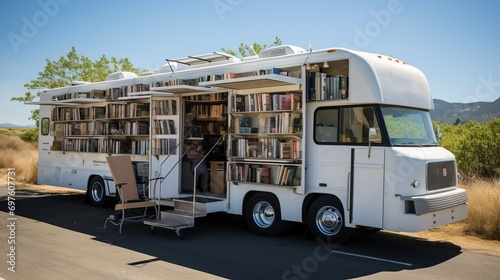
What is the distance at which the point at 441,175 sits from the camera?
8477mm

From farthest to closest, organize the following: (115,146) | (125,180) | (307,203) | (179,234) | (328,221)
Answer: (115,146) < (125,180) < (179,234) < (307,203) < (328,221)

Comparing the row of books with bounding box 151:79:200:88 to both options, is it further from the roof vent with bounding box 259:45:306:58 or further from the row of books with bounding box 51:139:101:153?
the row of books with bounding box 51:139:101:153

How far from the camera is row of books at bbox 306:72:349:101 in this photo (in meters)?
8.52

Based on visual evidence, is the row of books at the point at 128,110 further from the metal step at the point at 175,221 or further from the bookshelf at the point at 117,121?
the metal step at the point at 175,221

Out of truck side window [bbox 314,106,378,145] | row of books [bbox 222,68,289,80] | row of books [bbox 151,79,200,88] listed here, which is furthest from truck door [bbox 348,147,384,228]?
row of books [bbox 151,79,200,88]

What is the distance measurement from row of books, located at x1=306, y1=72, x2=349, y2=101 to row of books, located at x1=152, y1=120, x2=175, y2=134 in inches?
143

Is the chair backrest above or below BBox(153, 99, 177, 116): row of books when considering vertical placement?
below

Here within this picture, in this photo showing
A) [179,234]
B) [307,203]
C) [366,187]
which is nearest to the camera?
[366,187]

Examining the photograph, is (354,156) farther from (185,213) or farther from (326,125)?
(185,213)

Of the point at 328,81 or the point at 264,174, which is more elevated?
the point at 328,81

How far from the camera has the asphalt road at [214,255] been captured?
6801 mm

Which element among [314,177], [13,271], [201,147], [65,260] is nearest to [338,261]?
[314,177]

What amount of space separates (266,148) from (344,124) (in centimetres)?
163

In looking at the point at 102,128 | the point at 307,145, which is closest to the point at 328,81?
the point at 307,145
